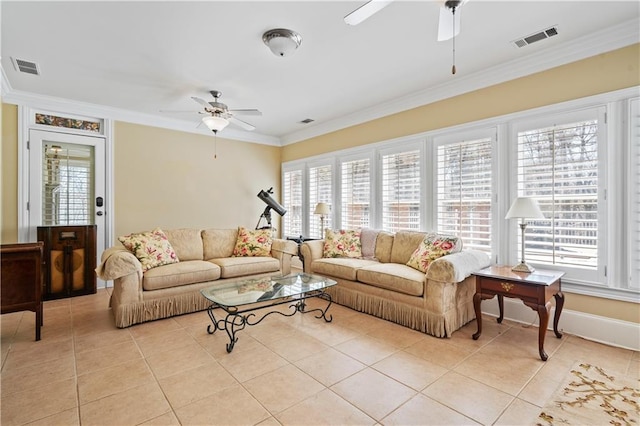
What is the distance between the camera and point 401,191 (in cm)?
441

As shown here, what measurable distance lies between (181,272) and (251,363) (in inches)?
64.7

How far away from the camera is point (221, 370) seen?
2.28 m

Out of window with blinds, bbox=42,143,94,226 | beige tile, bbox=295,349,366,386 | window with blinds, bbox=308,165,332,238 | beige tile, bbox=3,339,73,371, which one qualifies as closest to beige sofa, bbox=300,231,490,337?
beige tile, bbox=295,349,366,386

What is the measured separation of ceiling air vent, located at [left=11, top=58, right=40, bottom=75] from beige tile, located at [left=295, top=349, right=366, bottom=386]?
13.6 ft

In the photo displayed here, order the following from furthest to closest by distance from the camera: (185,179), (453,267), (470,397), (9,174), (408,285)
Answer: (185,179)
(9,174)
(408,285)
(453,267)
(470,397)

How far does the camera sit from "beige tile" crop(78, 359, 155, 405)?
2.01m

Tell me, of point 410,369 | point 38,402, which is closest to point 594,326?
point 410,369

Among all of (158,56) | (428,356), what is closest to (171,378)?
(428,356)

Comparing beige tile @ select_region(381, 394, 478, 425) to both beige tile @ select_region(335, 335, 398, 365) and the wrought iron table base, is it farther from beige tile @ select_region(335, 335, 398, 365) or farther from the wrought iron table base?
the wrought iron table base

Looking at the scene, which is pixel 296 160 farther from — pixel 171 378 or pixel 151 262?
pixel 171 378

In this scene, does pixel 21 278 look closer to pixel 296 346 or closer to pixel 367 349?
pixel 296 346

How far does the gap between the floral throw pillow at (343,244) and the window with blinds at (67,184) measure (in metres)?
3.61

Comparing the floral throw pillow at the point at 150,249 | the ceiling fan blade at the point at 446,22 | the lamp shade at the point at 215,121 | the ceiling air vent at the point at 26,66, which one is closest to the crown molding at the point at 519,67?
the ceiling fan blade at the point at 446,22

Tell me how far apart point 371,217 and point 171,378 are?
3.42m
